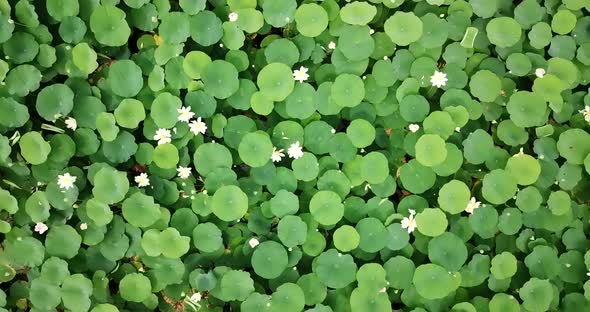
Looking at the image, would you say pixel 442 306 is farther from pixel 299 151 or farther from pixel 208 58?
pixel 208 58

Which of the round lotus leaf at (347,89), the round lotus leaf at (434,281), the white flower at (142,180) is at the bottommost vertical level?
the round lotus leaf at (434,281)

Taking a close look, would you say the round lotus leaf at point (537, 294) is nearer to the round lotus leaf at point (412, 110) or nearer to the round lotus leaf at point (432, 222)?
the round lotus leaf at point (432, 222)

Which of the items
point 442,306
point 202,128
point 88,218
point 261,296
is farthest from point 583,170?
point 88,218

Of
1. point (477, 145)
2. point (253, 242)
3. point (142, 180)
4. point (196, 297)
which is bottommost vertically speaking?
point (196, 297)

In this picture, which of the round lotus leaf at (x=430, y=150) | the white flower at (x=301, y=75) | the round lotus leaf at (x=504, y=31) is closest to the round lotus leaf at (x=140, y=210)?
the white flower at (x=301, y=75)

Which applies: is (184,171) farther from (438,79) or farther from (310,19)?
(438,79)

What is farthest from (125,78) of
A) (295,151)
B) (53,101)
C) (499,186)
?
(499,186)
